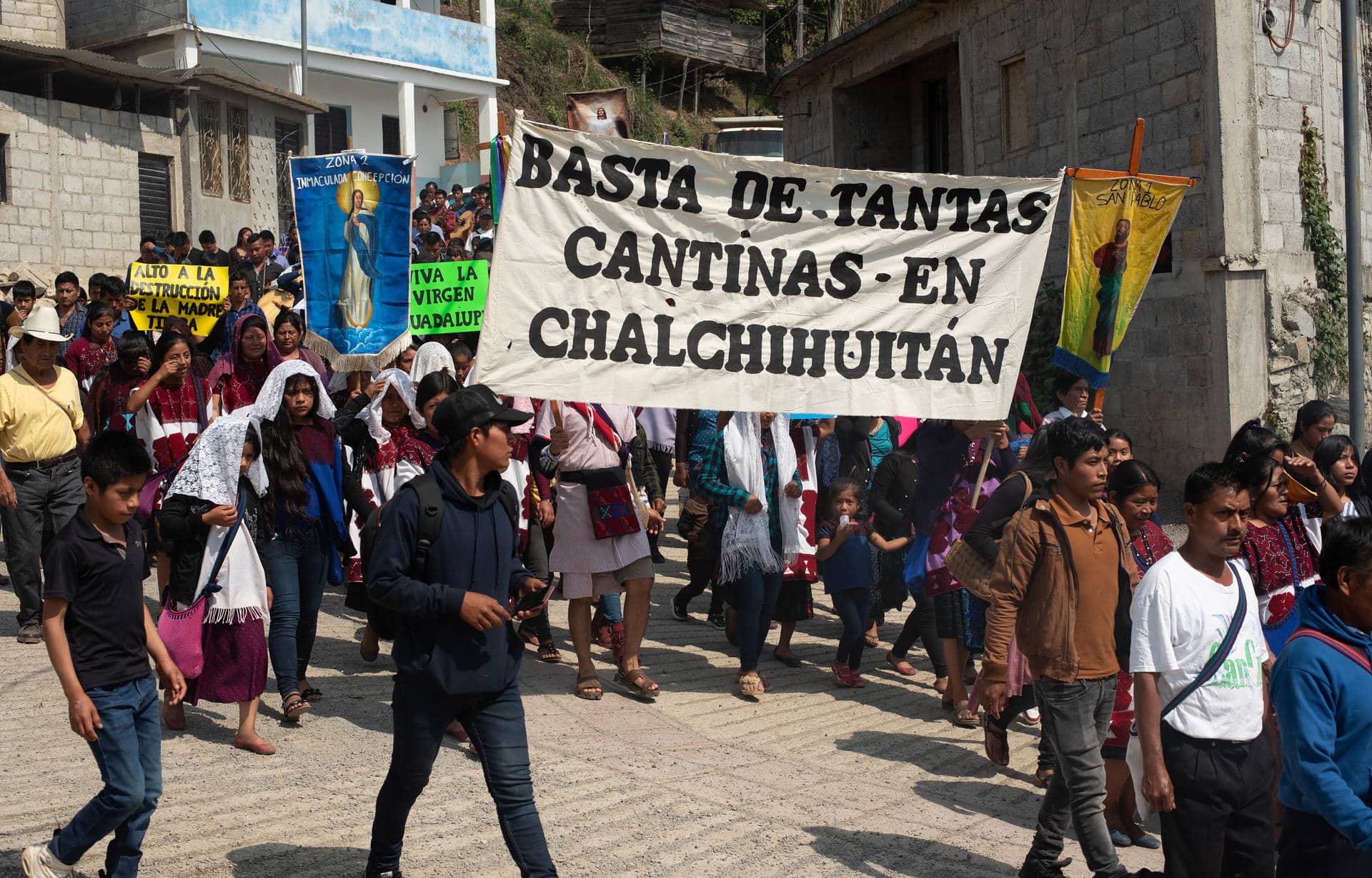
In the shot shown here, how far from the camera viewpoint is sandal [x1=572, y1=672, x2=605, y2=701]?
802cm

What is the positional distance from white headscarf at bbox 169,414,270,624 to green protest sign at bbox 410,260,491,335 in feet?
18.1

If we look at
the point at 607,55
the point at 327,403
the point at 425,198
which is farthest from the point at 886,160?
the point at 607,55

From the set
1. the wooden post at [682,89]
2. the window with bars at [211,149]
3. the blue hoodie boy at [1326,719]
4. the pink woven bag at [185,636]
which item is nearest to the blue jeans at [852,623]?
the pink woven bag at [185,636]

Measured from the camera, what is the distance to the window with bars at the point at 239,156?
26.5 metres

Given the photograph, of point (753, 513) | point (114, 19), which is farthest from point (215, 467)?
point (114, 19)

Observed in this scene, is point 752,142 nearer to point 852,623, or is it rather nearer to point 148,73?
point 148,73

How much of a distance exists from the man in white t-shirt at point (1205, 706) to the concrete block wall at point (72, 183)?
69.5 ft

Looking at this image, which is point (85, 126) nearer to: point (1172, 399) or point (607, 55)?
point (1172, 399)

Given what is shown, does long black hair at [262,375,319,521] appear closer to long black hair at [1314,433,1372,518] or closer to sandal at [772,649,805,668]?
sandal at [772,649,805,668]

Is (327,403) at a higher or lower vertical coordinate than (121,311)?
lower

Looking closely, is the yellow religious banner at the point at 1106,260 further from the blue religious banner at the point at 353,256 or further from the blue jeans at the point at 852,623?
the blue religious banner at the point at 353,256

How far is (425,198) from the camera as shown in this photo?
960 inches

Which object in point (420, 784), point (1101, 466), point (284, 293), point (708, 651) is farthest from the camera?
point (284, 293)

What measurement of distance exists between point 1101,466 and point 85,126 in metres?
22.0
